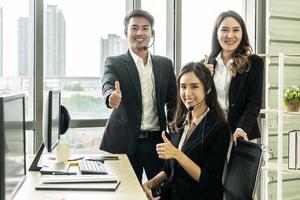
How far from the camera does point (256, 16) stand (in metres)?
3.61

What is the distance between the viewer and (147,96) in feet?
8.64

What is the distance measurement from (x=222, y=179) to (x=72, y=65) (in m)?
1.79

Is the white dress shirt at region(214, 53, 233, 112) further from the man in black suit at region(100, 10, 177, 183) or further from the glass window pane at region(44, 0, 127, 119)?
the glass window pane at region(44, 0, 127, 119)

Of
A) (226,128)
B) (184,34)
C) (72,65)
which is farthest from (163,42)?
(226,128)

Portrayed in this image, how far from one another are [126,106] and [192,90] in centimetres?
70

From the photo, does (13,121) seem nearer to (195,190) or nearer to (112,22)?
(195,190)

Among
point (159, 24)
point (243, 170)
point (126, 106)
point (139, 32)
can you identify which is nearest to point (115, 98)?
point (126, 106)

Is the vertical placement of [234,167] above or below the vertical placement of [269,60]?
below

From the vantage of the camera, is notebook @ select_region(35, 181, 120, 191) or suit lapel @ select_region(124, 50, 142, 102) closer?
notebook @ select_region(35, 181, 120, 191)

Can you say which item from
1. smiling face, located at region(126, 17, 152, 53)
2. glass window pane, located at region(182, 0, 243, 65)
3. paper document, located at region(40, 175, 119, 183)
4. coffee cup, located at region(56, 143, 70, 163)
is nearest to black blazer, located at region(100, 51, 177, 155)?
smiling face, located at region(126, 17, 152, 53)

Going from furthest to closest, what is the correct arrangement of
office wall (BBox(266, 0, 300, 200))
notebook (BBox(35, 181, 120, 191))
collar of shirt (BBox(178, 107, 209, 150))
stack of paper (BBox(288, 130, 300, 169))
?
office wall (BBox(266, 0, 300, 200)) → stack of paper (BBox(288, 130, 300, 169)) → collar of shirt (BBox(178, 107, 209, 150)) → notebook (BBox(35, 181, 120, 191))

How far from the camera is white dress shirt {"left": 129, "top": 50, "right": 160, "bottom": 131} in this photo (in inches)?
103

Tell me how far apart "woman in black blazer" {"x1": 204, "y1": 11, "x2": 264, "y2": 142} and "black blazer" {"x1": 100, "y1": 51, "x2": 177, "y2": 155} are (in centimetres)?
A: 42

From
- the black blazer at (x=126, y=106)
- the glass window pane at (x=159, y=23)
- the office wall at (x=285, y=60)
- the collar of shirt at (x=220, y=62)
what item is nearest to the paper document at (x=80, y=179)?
the black blazer at (x=126, y=106)
